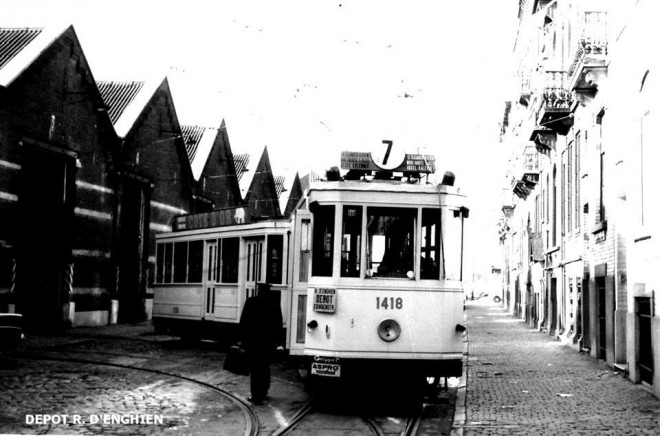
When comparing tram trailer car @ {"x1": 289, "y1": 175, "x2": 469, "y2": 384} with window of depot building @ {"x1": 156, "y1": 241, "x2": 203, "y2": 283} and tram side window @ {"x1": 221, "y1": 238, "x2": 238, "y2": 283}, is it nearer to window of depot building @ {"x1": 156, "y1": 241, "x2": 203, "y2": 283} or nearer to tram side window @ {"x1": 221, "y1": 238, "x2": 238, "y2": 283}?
tram side window @ {"x1": 221, "y1": 238, "x2": 238, "y2": 283}

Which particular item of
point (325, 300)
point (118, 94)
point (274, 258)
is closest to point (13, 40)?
point (118, 94)

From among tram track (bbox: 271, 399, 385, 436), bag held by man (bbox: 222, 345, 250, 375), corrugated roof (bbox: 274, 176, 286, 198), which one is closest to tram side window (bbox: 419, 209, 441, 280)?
tram track (bbox: 271, 399, 385, 436)

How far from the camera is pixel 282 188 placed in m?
61.7

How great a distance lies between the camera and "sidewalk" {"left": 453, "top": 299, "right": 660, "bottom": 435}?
30.4 feet

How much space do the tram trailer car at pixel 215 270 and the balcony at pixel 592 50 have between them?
23.5ft

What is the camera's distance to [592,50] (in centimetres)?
1630

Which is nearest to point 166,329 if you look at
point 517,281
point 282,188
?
point 517,281

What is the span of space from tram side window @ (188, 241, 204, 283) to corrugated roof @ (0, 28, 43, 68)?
8690 millimetres

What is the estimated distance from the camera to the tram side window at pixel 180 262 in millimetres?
20609

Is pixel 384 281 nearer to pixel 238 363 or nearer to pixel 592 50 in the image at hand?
pixel 238 363

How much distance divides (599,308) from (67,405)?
38.6 feet

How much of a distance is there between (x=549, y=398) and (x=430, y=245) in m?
3.20

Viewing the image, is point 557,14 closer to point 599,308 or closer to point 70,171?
point 599,308

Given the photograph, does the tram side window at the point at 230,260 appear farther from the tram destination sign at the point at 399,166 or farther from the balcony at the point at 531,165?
the balcony at the point at 531,165
